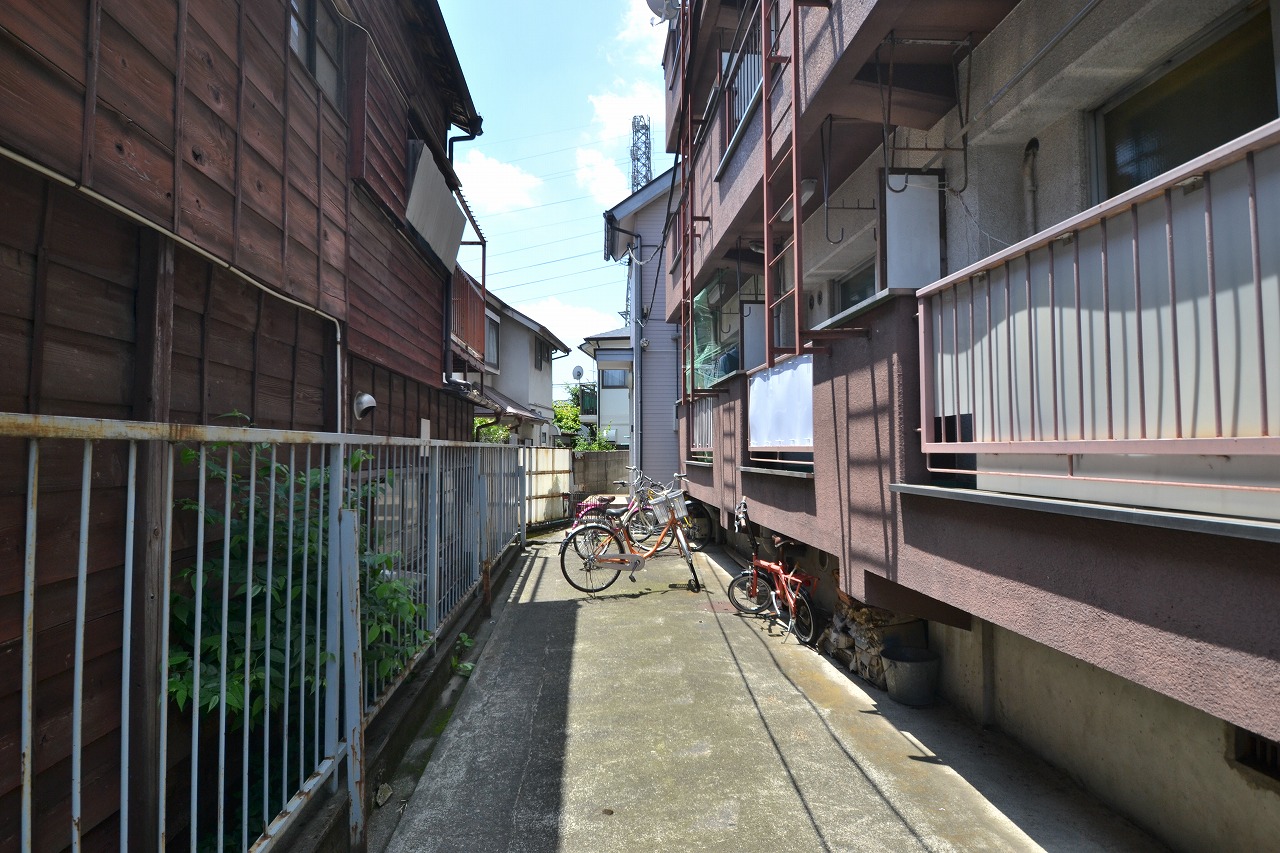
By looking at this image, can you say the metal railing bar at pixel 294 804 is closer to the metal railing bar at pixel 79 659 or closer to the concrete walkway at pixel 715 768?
the concrete walkway at pixel 715 768

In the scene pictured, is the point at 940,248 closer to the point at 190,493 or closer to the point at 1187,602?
the point at 1187,602

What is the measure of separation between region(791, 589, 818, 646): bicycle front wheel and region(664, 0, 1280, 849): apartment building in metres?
A: 0.50

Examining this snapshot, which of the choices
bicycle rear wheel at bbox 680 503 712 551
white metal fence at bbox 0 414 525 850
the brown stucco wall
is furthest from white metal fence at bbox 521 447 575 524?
white metal fence at bbox 0 414 525 850

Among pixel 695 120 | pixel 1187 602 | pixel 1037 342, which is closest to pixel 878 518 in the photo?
pixel 1037 342

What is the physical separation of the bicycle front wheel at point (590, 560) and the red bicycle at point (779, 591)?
152 cm

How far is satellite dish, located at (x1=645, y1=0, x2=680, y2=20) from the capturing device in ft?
33.4

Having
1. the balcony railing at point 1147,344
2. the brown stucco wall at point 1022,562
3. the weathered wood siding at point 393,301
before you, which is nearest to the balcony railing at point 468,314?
the weathered wood siding at point 393,301

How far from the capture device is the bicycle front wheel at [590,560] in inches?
286

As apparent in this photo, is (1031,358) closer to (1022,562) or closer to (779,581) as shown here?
(1022,562)

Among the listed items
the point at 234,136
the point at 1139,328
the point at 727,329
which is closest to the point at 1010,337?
the point at 1139,328

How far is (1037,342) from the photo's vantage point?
254cm

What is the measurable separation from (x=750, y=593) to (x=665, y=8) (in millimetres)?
9393

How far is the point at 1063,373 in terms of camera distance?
2404mm

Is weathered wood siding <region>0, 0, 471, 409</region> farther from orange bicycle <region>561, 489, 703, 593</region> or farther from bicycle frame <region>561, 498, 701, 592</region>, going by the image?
bicycle frame <region>561, 498, 701, 592</region>
